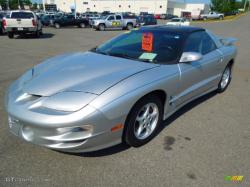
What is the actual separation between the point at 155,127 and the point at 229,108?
1854 mm

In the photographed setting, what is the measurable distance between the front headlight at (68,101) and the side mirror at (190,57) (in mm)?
1528

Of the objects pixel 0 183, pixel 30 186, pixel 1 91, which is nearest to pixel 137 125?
pixel 30 186

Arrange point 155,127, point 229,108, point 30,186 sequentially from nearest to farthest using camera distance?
point 30,186 < point 155,127 < point 229,108

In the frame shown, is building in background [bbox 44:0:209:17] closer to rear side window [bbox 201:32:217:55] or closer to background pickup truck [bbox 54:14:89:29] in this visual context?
background pickup truck [bbox 54:14:89:29]

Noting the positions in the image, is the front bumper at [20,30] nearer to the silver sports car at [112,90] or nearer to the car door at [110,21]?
the car door at [110,21]

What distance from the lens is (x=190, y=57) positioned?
3.30 meters

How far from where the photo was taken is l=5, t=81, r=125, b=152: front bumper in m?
2.32

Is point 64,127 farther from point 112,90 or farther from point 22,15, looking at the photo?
point 22,15

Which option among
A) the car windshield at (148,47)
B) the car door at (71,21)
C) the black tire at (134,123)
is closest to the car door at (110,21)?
the car door at (71,21)

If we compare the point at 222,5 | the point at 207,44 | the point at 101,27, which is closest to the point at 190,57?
the point at 207,44

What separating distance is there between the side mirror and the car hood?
0.48 meters

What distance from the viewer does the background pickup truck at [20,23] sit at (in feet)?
46.1

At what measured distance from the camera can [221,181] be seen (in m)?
2.50

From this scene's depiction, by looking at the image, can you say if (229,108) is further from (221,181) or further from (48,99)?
(48,99)
